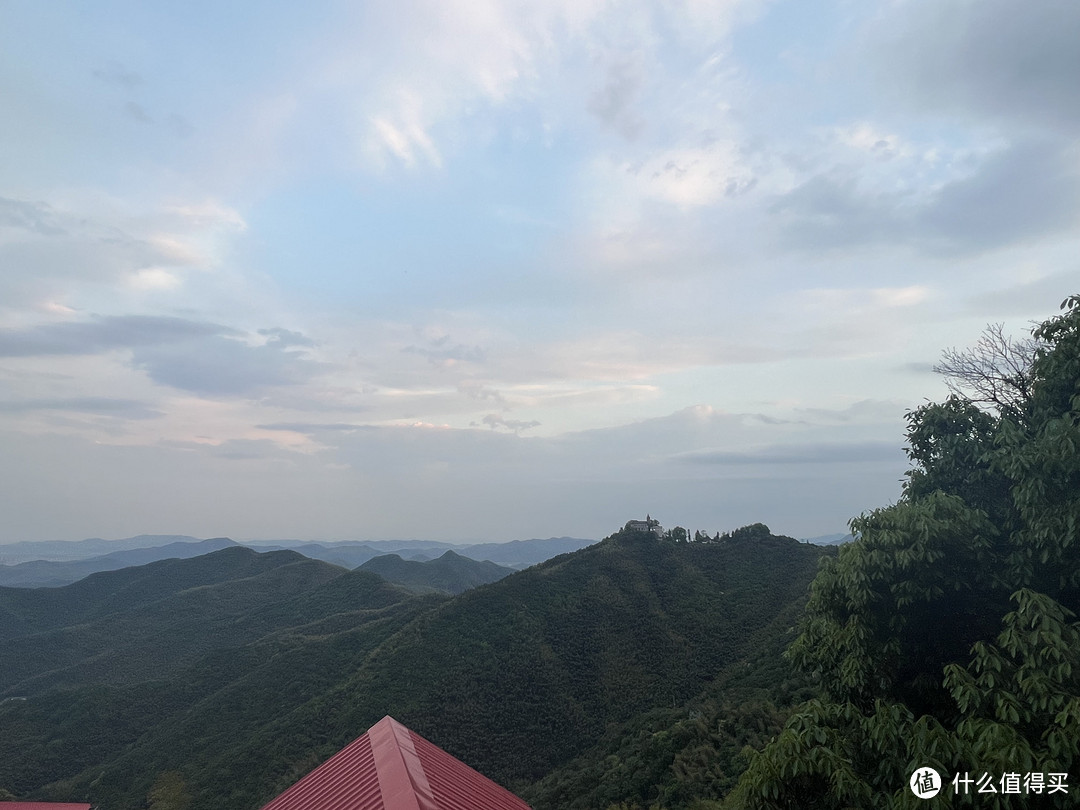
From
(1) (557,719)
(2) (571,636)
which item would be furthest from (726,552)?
(1) (557,719)

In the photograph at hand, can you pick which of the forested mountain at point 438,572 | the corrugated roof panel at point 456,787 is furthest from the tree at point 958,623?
the forested mountain at point 438,572

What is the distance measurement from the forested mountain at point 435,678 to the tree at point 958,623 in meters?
28.2

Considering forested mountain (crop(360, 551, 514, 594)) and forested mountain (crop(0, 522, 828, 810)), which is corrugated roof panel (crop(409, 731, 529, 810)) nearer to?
forested mountain (crop(0, 522, 828, 810))

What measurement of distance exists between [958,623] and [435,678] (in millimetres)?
37769

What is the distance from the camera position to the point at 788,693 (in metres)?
24.4

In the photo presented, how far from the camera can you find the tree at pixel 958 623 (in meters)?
6.72

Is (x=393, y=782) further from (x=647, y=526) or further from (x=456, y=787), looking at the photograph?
(x=647, y=526)

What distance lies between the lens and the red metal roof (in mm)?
8625

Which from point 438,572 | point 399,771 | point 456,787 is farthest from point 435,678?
point 438,572

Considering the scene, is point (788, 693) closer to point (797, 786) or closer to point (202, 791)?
point (797, 786)

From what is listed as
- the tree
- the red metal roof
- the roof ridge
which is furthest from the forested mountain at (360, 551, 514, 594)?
the tree

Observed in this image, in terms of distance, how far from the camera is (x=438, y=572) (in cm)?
13162

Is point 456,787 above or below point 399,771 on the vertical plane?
below

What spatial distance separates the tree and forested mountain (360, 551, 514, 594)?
385 feet
